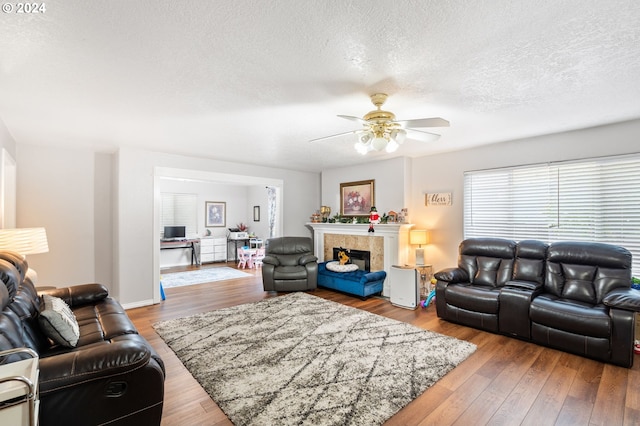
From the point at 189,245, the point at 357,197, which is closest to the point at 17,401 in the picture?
the point at 357,197

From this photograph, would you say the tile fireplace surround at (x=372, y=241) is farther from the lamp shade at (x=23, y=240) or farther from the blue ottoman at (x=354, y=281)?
the lamp shade at (x=23, y=240)

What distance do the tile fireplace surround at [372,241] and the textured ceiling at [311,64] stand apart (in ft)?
7.52

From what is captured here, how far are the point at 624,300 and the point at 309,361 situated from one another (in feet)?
9.83

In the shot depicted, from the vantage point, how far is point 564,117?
3205mm

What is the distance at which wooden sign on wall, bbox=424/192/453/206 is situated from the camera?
4.97 meters

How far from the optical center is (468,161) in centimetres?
474

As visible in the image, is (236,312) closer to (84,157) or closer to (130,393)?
(130,393)

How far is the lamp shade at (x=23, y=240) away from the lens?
2861 mm

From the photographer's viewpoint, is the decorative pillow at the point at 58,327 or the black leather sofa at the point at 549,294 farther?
the black leather sofa at the point at 549,294

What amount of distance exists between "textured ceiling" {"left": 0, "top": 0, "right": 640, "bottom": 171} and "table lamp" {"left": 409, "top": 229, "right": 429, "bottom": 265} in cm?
195

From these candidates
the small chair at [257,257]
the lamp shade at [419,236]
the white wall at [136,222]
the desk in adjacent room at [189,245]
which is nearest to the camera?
the white wall at [136,222]

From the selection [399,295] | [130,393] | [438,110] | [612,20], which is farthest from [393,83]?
[399,295]

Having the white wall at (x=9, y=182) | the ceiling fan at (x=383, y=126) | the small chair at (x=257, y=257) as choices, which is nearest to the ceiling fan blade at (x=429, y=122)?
the ceiling fan at (x=383, y=126)

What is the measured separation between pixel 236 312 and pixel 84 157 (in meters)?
3.57
